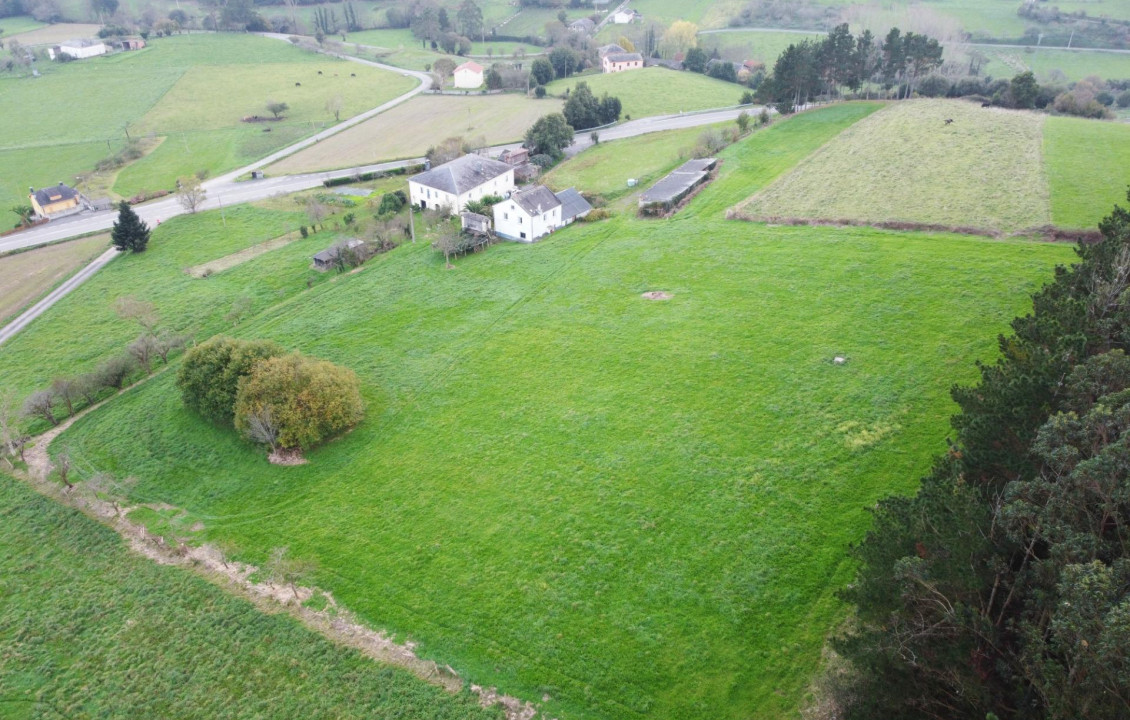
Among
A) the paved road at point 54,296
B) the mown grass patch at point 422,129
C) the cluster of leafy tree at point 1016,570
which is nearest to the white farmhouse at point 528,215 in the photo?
the mown grass patch at point 422,129

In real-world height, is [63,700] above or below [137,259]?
below

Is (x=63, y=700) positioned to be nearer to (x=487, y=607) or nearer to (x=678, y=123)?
(x=487, y=607)

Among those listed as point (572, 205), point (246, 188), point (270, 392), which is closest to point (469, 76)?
point (246, 188)

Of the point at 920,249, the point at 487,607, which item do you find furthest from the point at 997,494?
the point at 920,249

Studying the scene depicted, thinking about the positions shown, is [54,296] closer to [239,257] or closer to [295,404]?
[239,257]

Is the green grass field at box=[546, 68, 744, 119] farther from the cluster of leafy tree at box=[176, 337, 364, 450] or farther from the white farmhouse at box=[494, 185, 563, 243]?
the cluster of leafy tree at box=[176, 337, 364, 450]

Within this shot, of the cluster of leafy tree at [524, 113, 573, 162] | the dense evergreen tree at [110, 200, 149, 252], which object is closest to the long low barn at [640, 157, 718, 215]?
the cluster of leafy tree at [524, 113, 573, 162]

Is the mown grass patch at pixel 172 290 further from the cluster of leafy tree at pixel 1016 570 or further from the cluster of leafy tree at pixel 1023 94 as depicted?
the cluster of leafy tree at pixel 1023 94
